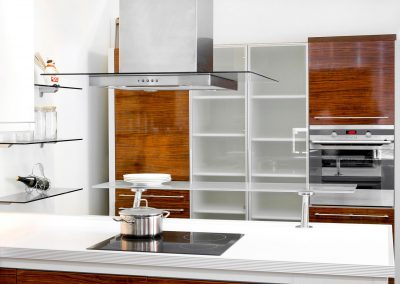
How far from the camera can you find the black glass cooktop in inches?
130

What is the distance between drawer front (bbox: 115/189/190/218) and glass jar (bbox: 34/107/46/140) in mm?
1488

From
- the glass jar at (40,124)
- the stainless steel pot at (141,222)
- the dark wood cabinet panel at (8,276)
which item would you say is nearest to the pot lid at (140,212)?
the stainless steel pot at (141,222)

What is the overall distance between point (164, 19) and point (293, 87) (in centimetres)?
225

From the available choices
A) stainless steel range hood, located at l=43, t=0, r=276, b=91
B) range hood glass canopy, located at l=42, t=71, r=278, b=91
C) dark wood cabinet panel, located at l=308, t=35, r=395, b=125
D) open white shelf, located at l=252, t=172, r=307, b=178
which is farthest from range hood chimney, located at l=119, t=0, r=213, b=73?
open white shelf, located at l=252, t=172, r=307, b=178

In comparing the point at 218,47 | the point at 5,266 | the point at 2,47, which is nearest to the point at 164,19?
the point at 2,47

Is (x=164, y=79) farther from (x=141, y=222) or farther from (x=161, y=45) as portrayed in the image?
(x=141, y=222)

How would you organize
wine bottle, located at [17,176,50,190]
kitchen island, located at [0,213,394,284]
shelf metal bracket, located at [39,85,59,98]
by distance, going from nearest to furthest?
kitchen island, located at [0,213,394,284], wine bottle, located at [17,176,50,190], shelf metal bracket, located at [39,85,59,98]

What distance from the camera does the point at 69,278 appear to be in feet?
11.0

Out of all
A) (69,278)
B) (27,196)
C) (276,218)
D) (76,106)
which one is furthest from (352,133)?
(69,278)

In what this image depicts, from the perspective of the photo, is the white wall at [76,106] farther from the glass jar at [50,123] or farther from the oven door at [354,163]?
the oven door at [354,163]

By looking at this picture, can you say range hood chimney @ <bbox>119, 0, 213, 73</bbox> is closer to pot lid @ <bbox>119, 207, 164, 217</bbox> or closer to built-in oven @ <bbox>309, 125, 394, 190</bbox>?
pot lid @ <bbox>119, 207, 164, 217</bbox>

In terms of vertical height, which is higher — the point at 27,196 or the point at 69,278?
the point at 27,196

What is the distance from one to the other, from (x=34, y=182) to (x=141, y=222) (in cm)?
108

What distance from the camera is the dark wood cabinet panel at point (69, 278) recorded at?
3.28 metres
